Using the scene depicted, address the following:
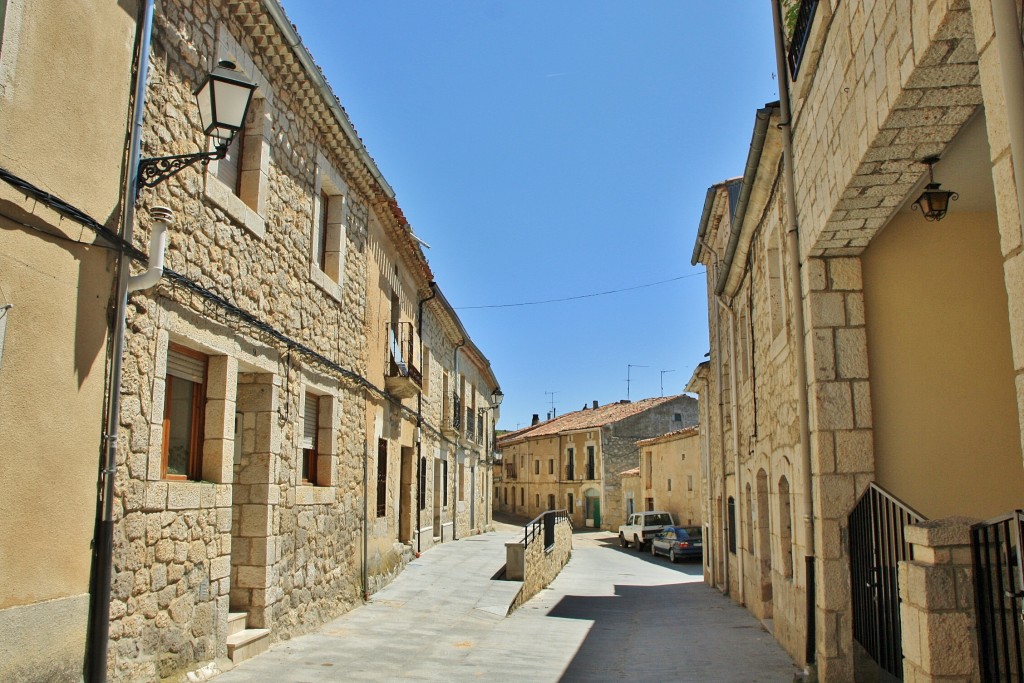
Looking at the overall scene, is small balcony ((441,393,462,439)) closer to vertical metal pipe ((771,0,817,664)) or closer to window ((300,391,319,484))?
window ((300,391,319,484))

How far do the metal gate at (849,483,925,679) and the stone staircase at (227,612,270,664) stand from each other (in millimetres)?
4534

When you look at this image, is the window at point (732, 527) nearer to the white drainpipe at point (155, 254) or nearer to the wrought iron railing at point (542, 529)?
the wrought iron railing at point (542, 529)

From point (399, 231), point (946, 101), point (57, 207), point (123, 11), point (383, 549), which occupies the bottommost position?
point (383, 549)

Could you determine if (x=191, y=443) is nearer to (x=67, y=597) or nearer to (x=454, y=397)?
(x=67, y=597)

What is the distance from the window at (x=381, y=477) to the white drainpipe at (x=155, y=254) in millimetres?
6375

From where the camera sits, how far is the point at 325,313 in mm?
8789

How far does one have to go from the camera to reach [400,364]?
39.9 feet

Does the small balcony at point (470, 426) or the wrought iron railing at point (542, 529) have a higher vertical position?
the small balcony at point (470, 426)

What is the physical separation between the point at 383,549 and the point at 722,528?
6323 mm

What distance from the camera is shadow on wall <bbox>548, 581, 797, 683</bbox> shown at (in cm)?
688

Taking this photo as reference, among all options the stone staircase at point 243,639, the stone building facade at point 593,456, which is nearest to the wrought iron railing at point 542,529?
the stone staircase at point 243,639

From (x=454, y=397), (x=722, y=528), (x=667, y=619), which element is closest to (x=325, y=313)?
(x=667, y=619)

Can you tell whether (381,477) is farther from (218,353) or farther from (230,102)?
(230,102)

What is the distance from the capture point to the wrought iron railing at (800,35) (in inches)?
226
